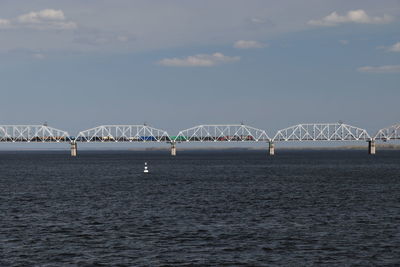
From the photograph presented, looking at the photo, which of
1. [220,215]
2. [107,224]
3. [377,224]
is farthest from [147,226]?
[377,224]

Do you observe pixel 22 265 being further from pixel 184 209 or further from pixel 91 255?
pixel 184 209

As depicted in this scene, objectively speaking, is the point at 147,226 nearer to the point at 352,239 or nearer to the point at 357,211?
the point at 352,239

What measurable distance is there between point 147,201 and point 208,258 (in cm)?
2959

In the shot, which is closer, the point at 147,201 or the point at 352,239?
the point at 352,239

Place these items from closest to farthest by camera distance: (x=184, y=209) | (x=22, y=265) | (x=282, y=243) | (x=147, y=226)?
(x=22, y=265)
(x=282, y=243)
(x=147, y=226)
(x=184, y=209)

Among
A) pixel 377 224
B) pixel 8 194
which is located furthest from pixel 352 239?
pixel 8 194

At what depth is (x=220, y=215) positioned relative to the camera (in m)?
50.1

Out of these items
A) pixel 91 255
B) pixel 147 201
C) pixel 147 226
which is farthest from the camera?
pixel 147 201

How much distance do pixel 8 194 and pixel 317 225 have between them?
131 ft

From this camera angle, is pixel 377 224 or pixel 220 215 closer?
pixel 377 224

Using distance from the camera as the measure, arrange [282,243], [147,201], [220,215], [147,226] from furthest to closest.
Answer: [147,201]
[220,215]
[147,226]
[282,243]

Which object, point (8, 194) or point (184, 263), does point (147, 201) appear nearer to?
point (8, 194)

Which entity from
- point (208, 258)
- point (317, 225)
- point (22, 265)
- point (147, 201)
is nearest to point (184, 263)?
point (208, 258)

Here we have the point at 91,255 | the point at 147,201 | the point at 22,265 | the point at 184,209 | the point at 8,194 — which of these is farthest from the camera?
the point at 8,194
